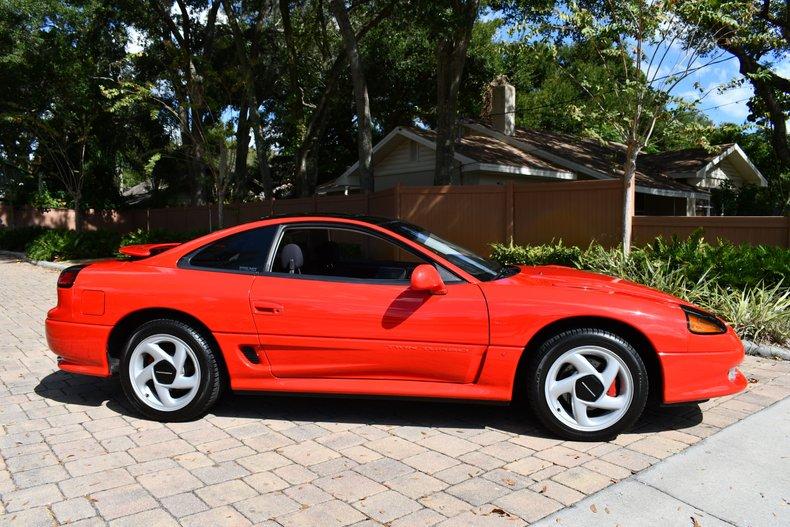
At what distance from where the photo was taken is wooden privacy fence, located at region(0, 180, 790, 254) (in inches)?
347

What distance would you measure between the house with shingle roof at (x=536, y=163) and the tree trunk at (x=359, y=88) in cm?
272

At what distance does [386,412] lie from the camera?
449 centimetres

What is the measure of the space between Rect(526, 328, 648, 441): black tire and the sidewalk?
0.38 metres

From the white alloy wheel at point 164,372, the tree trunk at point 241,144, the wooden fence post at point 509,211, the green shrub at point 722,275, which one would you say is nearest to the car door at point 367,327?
the white alloy wheel at point 164,372

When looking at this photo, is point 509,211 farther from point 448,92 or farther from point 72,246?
→ point 72,246

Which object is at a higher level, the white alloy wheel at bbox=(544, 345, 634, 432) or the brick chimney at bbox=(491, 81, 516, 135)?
the brick chimney at bbox=(491, 81, 516, 135)

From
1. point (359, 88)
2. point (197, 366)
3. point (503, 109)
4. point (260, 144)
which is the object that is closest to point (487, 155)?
point (503, 109)

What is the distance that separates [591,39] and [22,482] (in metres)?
8.89

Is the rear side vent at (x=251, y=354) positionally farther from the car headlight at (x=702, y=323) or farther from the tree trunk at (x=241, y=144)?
the tree trunk at (x=241, y=144)

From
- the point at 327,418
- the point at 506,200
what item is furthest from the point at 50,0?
the point at 327,418

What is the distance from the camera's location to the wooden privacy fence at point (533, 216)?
8.80 metres

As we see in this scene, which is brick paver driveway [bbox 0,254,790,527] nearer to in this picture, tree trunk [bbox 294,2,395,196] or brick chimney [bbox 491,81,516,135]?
brick chimney [bbox 491,81,516,135]

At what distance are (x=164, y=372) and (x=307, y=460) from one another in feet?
4.36

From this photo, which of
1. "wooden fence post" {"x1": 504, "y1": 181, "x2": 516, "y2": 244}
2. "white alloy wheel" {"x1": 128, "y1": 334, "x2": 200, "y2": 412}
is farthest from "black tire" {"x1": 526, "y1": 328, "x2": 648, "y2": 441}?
"wooden fence post" {"x1": 504, "y1": 181, "x2": 516, "y2": 244}
